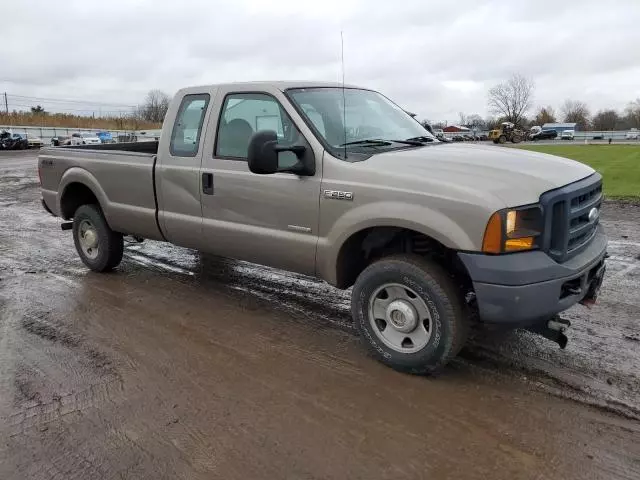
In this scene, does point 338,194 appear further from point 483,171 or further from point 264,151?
point 483,171

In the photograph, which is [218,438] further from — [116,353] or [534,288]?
[534,288]

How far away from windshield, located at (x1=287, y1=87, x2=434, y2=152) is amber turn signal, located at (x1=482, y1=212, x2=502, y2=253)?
1.39m

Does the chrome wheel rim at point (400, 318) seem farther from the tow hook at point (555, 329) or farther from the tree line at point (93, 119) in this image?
the tree line at point (93, 119)

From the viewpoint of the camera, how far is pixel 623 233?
7926 mm

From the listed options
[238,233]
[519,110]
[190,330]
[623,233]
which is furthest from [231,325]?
[519,110]

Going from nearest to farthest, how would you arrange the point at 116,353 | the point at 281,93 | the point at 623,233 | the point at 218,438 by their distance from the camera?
1. the point at 218,438
2. the point at 116,353
3. the point at 281,93
4. the point at 623,233

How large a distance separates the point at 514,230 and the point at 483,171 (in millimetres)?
496

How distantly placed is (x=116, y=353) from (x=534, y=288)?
3096mm

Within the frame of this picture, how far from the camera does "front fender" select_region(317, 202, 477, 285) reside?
11.2ft

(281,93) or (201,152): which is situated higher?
(281,93)

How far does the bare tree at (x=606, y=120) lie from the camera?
95463mm

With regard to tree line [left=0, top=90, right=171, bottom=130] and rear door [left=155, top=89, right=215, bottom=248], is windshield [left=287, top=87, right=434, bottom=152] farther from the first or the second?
tree line [left=0, top=90, right=171, bottom=130]

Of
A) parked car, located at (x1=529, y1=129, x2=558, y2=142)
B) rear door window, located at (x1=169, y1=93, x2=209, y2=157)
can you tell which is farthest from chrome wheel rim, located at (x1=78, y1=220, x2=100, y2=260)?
parked car, located at (x1=529, y1=129, x2=558, y2=142)

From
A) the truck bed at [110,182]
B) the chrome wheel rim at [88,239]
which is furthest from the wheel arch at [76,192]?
the chrome wheel rim at [88,239]
